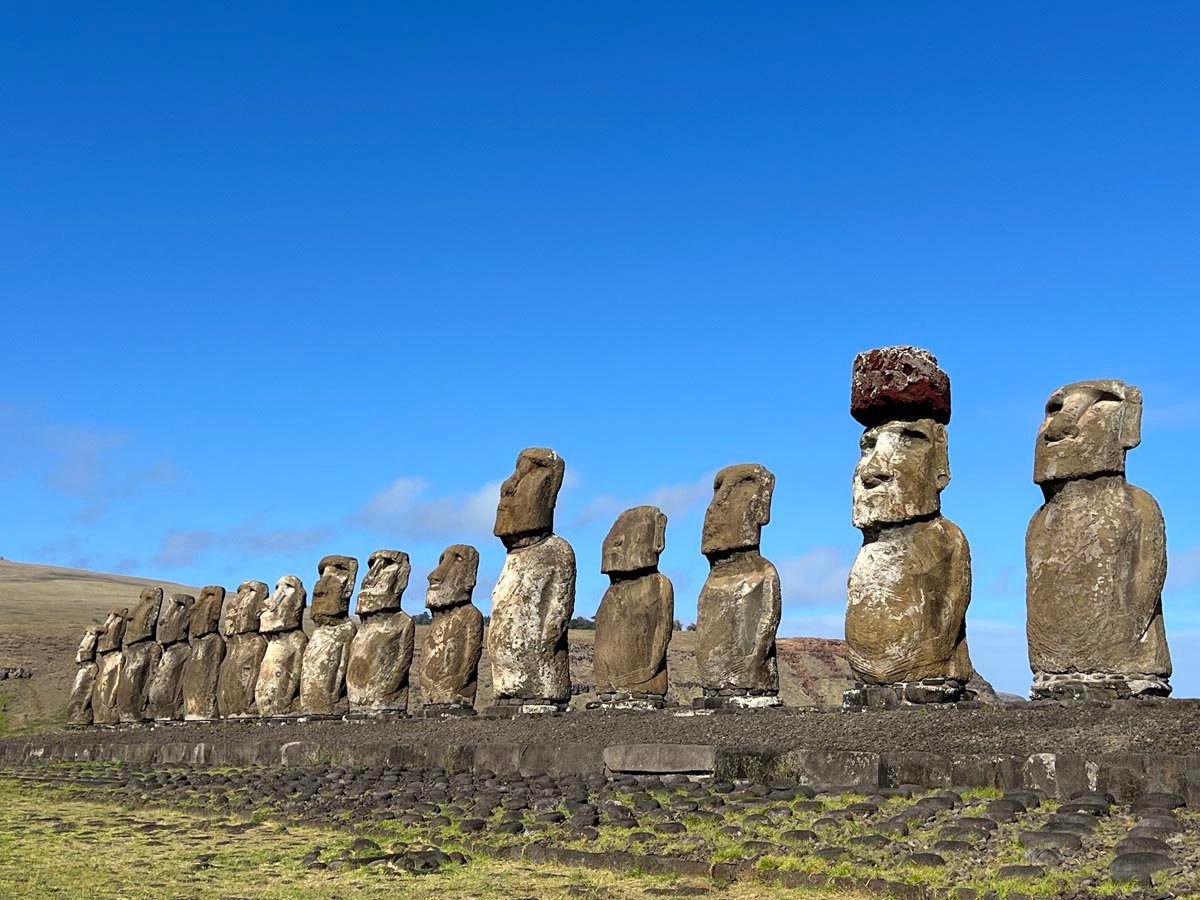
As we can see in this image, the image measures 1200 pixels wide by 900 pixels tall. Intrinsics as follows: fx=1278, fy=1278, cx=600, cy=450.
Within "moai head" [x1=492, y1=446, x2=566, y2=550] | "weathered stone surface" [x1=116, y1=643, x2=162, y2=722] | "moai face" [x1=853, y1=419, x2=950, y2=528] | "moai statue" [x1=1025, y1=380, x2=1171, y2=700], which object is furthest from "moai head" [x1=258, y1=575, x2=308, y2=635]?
"moai statue" [x1=1025, y1=380, x2=1171, y2=700]

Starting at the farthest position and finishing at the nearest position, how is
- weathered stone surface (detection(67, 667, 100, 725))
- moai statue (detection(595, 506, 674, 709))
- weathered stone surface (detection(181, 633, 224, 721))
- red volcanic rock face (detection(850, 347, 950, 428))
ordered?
weathered stone surface (detection(67, 667, 100, 725))
weathered stone surface (detection(181, 633, 224, 721))
moai statue (detection(595, 506, 674, 709))
red volcanic rock face (detection(850, 347, 950, 428))

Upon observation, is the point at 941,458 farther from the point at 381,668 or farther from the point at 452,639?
the point at 381,668

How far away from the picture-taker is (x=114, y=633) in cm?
3031

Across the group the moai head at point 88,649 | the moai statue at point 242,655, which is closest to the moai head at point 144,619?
the moai head at point 88,649

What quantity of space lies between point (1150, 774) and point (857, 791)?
1.96 metres

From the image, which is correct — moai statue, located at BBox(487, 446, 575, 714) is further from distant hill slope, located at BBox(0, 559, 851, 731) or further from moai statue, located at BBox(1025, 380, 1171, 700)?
distant hill slope, located at BBox(0, 559, 851, 731)

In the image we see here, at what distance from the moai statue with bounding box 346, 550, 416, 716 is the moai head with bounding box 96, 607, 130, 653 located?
11371 millimetres

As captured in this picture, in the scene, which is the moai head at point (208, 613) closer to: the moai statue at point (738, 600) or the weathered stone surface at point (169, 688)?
the weathered stone surface at point (169, 688)

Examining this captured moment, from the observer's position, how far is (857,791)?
8.92 metres

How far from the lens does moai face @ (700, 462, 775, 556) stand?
14828 millimetres

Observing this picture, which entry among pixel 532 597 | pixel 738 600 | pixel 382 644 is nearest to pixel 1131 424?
pixel 738 600

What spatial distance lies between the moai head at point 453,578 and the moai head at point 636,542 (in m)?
3.57

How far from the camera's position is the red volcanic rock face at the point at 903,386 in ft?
41.5

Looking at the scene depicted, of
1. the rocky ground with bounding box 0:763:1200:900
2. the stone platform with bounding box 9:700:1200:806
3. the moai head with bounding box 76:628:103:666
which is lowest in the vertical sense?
the rocky ground with bounding box 0:763:1200:900
